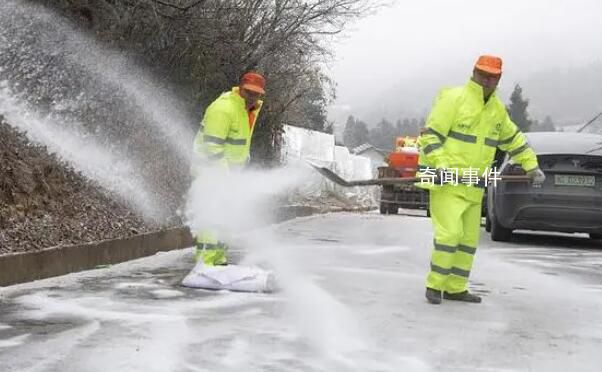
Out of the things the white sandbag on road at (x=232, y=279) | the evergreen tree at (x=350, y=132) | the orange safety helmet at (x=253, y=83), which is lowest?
the white sandbag on road at (x=232, y=279)

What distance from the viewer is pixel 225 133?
673 centimetres

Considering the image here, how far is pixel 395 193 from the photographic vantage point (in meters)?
23.2

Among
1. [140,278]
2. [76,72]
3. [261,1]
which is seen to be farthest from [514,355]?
[261,1]

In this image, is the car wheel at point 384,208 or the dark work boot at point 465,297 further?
the car wheel at point 384,208

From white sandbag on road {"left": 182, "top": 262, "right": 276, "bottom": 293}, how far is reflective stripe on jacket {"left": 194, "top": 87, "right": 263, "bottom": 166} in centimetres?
97

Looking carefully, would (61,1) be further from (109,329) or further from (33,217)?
(109,329)

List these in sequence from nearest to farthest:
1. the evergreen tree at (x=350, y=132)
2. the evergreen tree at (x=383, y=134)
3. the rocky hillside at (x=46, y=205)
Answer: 1. the rocky hillside at (x=46, y=205)
2. the evergreen tree at (x=350, y=132)
3. the evergreen tree at (x=383, y=134)

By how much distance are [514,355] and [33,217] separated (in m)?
4.38

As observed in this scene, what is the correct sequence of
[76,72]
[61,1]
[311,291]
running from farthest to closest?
[76,72], [61,1], [311,291]

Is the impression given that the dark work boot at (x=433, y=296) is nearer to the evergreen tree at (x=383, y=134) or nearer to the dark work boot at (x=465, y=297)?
the dark work boot at (x=465, y=297)

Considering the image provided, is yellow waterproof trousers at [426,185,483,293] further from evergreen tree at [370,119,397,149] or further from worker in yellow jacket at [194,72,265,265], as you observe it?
evergreen tree at [370,119,397,149]

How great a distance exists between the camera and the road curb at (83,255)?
236 inches

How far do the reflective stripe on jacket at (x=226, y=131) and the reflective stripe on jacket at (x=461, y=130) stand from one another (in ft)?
5.19

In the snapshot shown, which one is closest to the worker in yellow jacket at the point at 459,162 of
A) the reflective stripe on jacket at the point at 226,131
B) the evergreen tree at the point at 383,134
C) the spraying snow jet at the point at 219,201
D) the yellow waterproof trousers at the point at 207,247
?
the reflective stripe on jacket at the point at 226,131
